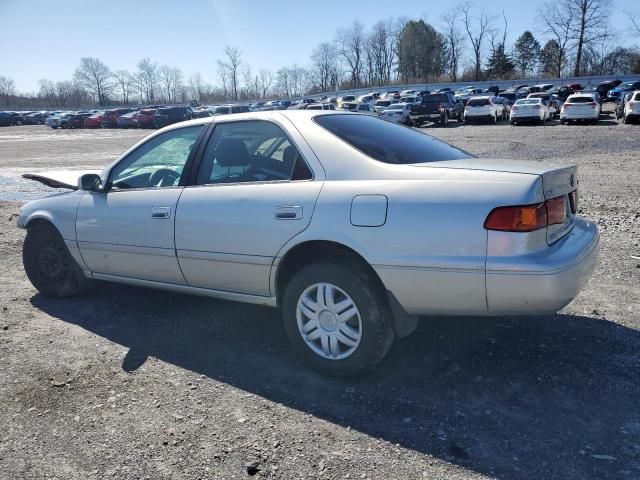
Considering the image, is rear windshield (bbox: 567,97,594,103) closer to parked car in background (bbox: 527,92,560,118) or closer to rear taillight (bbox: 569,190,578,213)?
parked car in background (bbox: 527,92,560,118)

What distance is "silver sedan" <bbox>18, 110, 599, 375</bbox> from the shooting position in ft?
9.27

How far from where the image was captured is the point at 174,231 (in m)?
3.84

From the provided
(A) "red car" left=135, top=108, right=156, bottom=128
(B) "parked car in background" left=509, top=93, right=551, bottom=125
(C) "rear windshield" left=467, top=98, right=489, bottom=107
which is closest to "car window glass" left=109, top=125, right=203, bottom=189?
(B) "parked car in background" left=509, top=93, right=551, bottom=125

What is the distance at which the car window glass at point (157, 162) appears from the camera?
4098mm

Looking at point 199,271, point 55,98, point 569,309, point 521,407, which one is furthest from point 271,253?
point 55,98

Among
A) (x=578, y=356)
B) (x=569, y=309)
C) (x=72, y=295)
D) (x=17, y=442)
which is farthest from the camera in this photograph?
(x=72, y=295)

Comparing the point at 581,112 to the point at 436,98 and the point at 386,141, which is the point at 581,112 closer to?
the point at 436,98

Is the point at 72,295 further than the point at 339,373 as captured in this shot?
Yes

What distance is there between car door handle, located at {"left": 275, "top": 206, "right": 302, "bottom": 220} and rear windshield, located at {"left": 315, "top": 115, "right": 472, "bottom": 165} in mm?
559

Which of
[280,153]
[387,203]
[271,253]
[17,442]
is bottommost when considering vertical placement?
[17,442]

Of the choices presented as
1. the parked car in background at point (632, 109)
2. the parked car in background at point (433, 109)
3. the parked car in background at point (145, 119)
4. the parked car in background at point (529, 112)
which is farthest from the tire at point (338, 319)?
the parked car in background at point (145, 119)

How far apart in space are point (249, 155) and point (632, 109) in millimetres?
26860

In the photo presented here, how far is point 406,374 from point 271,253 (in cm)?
114

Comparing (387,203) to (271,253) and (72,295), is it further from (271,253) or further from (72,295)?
(72,295)
